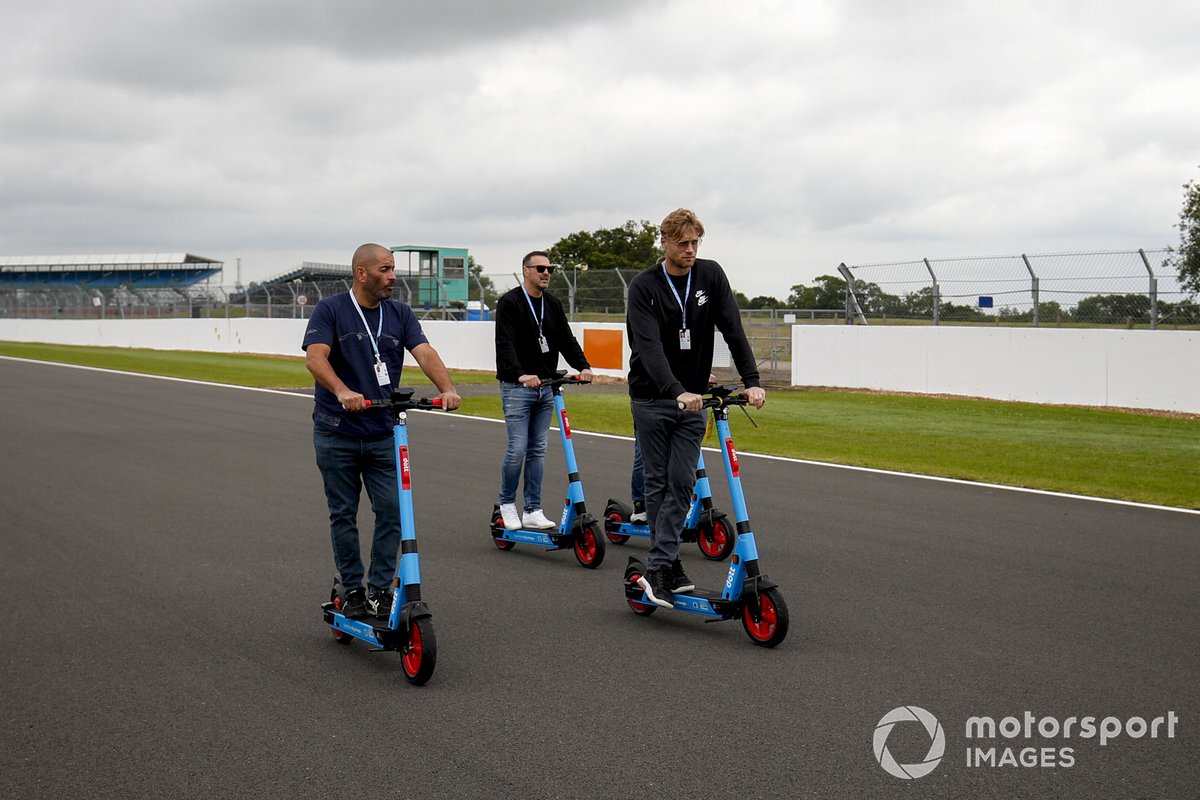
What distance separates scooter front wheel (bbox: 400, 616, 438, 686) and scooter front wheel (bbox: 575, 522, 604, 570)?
2.43 m

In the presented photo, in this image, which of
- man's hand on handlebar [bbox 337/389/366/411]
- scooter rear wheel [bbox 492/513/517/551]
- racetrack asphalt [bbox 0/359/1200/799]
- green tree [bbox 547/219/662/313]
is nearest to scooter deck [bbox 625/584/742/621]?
racetrack asphalt [bbox 0/359/1200/799]

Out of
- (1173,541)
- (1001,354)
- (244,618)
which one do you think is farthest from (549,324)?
(1001,354)

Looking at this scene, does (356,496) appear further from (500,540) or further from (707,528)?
(707,528)

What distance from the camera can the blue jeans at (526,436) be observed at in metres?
7.91

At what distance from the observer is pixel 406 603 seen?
518 cm

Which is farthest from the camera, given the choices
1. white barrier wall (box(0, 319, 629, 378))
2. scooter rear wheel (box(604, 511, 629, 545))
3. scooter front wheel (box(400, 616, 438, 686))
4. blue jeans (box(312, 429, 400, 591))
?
white barrier wall (box(0, 319, 629, 378))

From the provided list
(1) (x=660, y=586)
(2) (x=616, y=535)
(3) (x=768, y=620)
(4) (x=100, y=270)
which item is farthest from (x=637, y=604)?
(4) (x=100, y=270)

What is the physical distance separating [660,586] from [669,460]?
0.64 m

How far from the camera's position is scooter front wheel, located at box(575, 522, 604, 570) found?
7445mm

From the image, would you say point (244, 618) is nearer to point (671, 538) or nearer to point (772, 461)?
point (671, 538)

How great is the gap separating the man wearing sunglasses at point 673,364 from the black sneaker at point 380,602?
1.33 meters

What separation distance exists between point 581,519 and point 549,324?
1.37 m

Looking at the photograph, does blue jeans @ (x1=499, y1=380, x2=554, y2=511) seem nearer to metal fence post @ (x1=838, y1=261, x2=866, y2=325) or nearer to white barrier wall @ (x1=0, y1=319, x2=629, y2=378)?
metal fence post @ (x1=838, y1=261, x2=866, y2=325)

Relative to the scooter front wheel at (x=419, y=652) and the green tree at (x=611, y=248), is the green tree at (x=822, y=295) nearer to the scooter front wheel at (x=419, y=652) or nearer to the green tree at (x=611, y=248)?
the scooter front wheel at (x=419, y=652)
